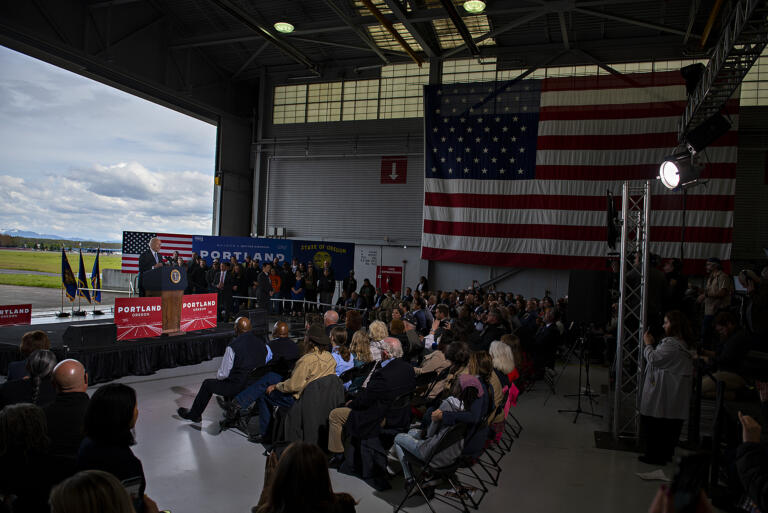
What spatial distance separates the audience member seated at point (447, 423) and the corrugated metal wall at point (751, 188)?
13.1 metres

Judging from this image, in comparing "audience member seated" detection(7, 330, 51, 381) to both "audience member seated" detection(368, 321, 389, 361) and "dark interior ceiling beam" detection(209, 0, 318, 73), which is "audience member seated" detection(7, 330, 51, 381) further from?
"dark interior ceiling beam" detection(209, 0, 318, 73)

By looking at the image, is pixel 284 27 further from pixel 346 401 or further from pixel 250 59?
pixel 346 401

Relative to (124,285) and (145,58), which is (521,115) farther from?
(124,285)

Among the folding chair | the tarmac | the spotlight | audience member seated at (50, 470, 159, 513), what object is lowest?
the tarmac

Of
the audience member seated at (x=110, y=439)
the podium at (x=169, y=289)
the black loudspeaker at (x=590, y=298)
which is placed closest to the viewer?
the audience member seated at (x=110, y=439)

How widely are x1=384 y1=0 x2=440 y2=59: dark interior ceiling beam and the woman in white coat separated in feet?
32.8

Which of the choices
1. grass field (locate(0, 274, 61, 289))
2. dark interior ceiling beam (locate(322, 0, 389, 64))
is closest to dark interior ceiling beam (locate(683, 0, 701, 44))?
dark interior ceiling beam (locate(322, 0, 389, 64))

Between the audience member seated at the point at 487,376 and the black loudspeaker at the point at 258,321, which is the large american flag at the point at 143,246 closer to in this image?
the black loudspeaker at the point at 258,321

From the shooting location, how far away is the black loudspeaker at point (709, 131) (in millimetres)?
8062

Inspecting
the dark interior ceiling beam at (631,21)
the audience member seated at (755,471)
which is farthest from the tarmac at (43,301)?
the dark interior ceiling beam at (631,21)

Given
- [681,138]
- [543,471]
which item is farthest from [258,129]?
[543,471]

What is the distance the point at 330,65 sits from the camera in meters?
18.1

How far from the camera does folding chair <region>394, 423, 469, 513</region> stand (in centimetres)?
348

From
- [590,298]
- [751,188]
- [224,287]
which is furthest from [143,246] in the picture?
[751,188]
